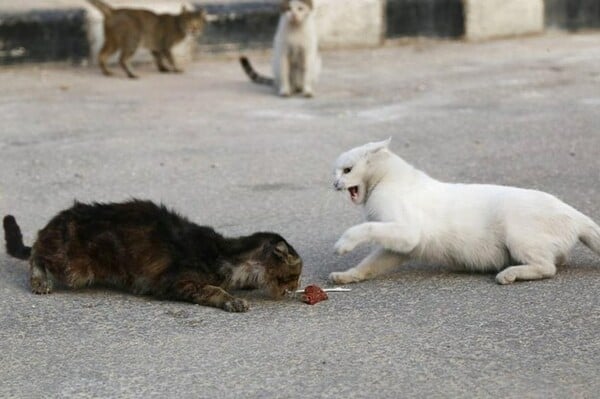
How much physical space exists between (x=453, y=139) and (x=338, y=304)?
414 centimetres

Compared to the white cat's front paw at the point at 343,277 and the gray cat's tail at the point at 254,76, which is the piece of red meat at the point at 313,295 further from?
the gray cat's tail at the point at 254,76

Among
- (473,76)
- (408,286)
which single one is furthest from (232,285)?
(473,76)

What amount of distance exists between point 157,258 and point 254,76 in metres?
6.70

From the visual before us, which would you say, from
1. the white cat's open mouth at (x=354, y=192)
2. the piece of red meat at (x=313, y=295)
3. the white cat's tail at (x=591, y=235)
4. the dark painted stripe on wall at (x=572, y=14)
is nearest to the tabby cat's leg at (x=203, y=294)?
the piece of red meat at (x=313, y=295)

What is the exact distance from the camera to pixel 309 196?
292 inches

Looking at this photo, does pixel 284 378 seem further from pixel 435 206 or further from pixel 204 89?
pixel 204 89

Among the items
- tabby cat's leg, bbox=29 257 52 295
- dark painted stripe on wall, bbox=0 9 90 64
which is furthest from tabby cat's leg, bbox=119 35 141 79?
tabby cat's leg, bbox=29 257 52 295

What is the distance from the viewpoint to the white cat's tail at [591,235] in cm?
548

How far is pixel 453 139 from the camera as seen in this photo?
9.07 m

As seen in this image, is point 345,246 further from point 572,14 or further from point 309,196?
point 572,14

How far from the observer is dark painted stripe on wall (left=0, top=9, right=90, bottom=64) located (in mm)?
11898

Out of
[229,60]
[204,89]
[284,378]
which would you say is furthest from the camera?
[229,60]

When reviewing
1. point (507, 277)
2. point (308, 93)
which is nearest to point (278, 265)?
point (507, 277)

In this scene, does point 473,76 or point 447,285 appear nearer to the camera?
point 447,285
